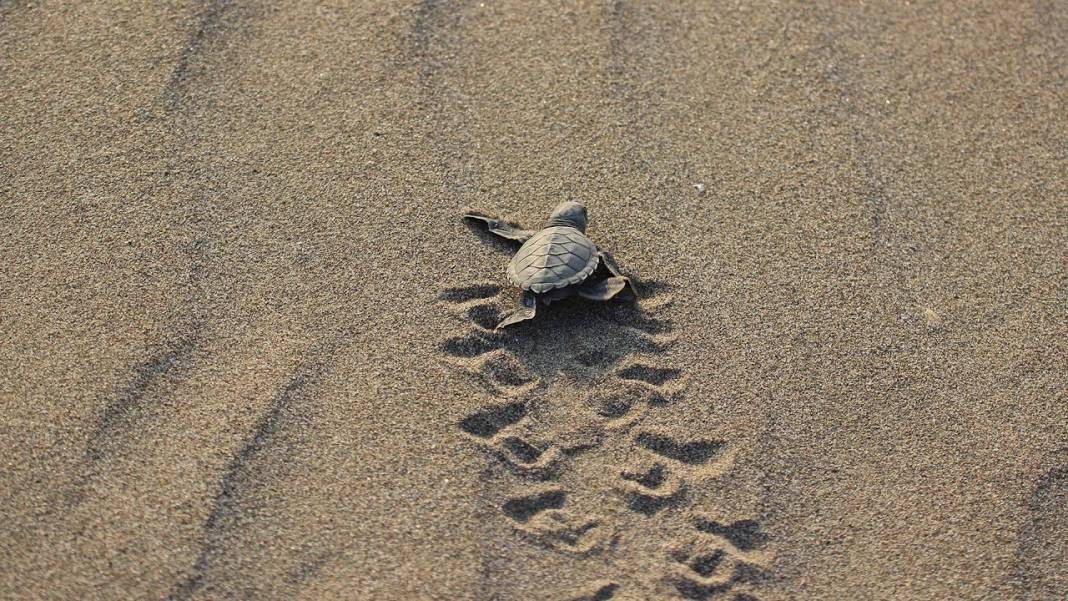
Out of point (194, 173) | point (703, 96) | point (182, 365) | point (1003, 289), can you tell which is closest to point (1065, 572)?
point (1003, 289)

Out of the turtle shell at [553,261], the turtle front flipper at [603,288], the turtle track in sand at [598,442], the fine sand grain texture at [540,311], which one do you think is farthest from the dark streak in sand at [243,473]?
the turtle front flipper at [603,288]

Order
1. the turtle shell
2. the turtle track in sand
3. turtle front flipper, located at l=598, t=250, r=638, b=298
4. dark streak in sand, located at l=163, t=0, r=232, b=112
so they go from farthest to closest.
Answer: dark streak in sand, located at l=163, t=0, r=232, b=112 → turtle front flipper, located at l=598, t=250, r=638, b=298 → the turtle shell → the turtle track in sand

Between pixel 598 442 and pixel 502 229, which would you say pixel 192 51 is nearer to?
pixel 502 229

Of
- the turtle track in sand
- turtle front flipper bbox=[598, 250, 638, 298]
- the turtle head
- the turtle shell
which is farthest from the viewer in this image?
the turtle head

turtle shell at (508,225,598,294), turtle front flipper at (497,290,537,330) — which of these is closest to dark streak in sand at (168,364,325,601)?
turtle front flipper at (497,290,537,330)

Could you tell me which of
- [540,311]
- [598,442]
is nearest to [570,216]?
[540,311]

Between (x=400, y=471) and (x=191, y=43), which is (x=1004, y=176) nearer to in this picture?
(x=400, y=471)

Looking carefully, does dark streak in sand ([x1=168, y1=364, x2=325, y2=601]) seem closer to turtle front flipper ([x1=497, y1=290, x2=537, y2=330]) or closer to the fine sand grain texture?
the fine sand grain texture
